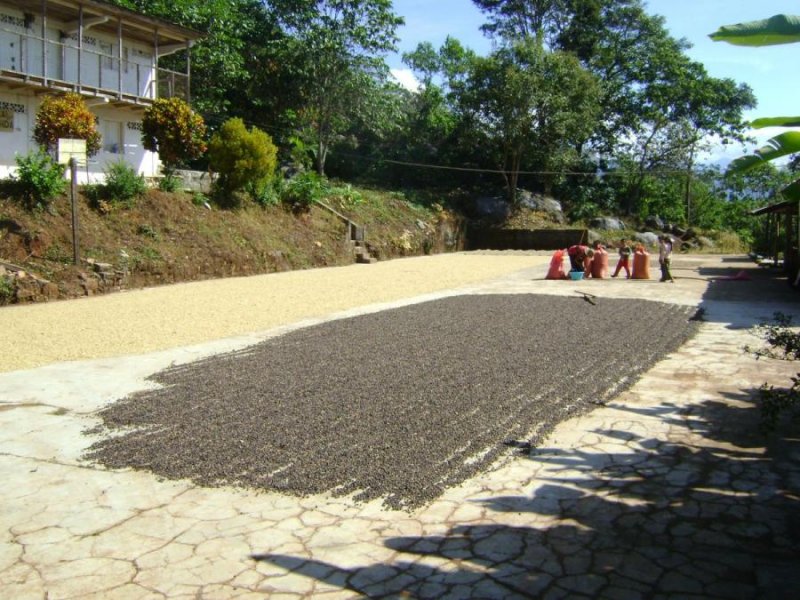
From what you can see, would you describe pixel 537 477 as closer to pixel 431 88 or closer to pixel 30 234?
pixel 30 234

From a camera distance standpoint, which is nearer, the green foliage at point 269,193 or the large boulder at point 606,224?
the green foliage at point 269,193

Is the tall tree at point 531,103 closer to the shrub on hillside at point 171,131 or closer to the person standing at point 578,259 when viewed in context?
the person standing at point 578,259

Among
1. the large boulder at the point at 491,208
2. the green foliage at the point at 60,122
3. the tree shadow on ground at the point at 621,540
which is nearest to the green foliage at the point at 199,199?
the green foliage at the point at 60,122

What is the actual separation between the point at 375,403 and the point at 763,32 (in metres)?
3.93

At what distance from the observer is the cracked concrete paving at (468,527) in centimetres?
327

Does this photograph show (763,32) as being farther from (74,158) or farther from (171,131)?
(171,131)

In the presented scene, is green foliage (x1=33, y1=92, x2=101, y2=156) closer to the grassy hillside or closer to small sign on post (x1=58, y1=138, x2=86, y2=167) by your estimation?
the grassy hillside

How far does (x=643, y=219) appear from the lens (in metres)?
38.2

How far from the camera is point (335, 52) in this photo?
28.2 meters

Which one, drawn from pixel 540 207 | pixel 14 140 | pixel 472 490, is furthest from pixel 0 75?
pixel 540 207

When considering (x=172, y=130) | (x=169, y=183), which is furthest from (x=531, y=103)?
(x=169, y=183)

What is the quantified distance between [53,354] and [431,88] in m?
33.7

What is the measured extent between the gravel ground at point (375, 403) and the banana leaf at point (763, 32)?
2.90 metres

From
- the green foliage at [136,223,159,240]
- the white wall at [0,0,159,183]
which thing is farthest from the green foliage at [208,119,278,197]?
the green foliage at [136,223,159,240]
